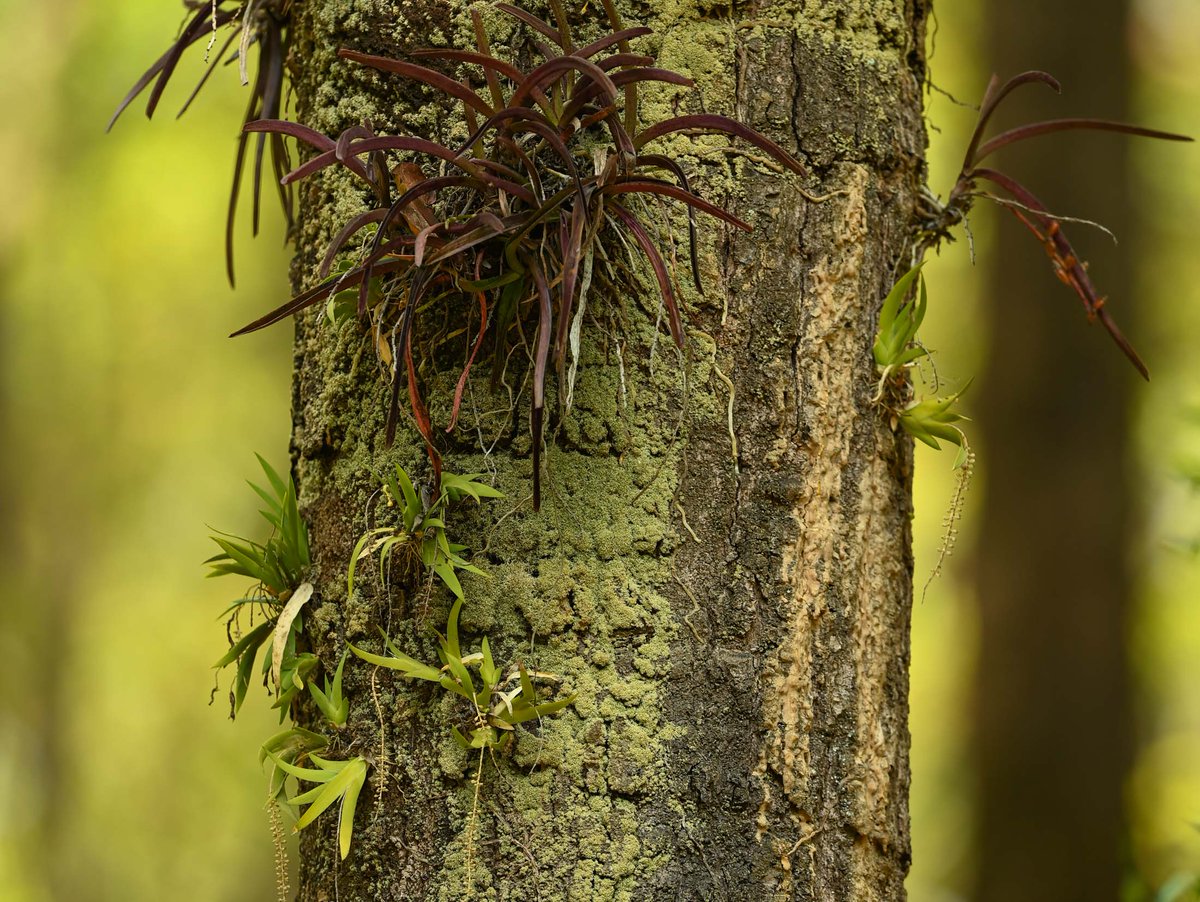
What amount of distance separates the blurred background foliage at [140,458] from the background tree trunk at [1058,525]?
11.8 ft

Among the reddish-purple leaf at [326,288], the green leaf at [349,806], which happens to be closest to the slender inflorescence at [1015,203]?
the reddish-purple leaf at [326,288]

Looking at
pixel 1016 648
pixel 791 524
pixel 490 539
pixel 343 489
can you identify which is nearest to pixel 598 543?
pixel 490 539

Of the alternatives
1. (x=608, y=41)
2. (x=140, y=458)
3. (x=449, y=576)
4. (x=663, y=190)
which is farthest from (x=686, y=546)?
(x=140, y=458)

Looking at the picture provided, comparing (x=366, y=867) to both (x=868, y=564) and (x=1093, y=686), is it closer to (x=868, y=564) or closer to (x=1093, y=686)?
(x=868, y=564)

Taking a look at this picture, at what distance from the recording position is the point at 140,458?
9.13 m

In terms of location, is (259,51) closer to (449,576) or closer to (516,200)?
(516,200)

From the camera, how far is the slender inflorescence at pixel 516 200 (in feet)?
3.24

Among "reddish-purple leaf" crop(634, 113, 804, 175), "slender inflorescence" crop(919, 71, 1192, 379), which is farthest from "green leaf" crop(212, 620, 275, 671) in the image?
"slender inflorescence" crop(919, 71, 1192, 379)

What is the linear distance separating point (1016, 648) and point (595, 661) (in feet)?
10.5

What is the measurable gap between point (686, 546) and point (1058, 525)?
10.2 ft

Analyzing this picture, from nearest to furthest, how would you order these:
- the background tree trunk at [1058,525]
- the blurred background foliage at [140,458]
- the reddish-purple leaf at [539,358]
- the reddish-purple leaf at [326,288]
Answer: the reddish-purple leaf at [539,358] → the reddish-purple leaf at [326,288] → the background tree trunk at [1058,525] → the blurred background foliage at [140,458]

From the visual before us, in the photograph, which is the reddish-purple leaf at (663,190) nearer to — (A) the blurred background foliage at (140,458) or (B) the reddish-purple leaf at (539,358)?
(B) the reddish-purple leaf at (539,358)

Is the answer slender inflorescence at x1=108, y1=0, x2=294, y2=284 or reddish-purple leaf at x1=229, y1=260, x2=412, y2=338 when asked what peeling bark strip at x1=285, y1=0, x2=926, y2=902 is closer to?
reddish-purple leaf at x1=229, y1=260, x2=412, y2=338

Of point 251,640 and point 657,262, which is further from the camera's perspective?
point 251,640
